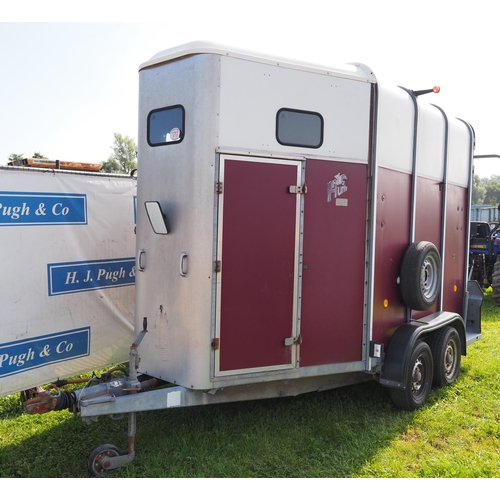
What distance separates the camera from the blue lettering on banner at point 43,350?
5.36 metres

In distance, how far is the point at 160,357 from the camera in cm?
470

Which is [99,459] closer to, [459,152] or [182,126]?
[182,126]

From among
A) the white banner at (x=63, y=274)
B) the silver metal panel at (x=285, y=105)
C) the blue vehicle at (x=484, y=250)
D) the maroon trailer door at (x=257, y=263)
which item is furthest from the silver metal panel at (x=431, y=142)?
the blue vehicle at (x=484, y=250)

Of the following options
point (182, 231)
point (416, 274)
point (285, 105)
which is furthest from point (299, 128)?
point (416, 274)

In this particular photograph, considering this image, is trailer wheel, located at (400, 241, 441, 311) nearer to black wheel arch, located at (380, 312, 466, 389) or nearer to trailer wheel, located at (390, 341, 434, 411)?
black wheel arch, located at (380, 312, 466, 389)

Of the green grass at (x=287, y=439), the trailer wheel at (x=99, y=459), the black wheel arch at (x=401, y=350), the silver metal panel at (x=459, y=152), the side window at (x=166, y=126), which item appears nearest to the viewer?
the trailer wheel at (x=99, y=459)

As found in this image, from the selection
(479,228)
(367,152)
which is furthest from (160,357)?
(479,228)

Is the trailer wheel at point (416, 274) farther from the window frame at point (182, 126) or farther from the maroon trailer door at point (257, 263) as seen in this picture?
the window frame at point (182, 126)

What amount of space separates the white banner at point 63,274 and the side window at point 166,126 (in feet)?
5.09

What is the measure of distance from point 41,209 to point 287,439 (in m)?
3.33

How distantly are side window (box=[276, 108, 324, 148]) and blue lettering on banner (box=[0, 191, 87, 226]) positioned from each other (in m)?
2.62

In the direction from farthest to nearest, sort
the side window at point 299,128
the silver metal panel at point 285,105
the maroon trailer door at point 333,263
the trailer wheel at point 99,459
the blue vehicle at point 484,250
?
the blue vehicle at point 484,250 < the maroon trailer door at point 333,263 < the side window at point 299,128 < the silver metal panel at point 285,105 < the trailer wheel at point 99,459

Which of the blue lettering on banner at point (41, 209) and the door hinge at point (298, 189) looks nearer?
the door hinge at point (298, 189)

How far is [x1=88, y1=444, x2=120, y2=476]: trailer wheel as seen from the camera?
4141 mm
